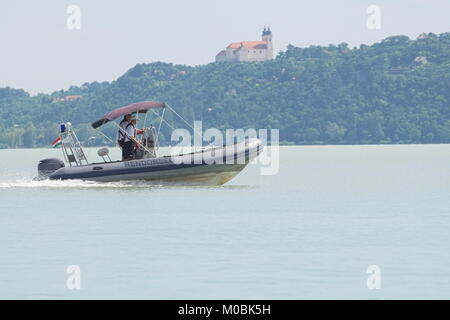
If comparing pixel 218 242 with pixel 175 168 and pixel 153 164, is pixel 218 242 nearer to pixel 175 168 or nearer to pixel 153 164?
pixel 153 164

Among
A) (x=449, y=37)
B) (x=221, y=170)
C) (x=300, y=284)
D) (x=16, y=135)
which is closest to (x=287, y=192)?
(x=221, y=170)

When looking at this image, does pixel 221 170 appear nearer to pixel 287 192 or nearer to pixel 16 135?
pixel 287 192

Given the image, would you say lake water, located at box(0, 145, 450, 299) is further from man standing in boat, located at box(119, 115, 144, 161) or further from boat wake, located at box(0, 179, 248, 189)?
man standing in boat, located at box(119, 115, 144, 161)

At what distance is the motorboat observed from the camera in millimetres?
29438

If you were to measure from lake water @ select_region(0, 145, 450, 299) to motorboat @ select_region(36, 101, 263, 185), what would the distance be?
40 centimetres

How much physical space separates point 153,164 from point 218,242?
9.09 m

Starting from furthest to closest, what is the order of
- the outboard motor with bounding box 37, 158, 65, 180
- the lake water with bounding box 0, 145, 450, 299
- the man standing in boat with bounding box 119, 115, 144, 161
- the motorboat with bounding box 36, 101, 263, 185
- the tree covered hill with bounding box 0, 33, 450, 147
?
the tree covered hill with bounding box 0, 33, 450, 147
the outboard motor with bounding box 37, 158, 65, 180
the motorboat with bounding box 36, 101, 263, 185
the man standing in boat with bounding box 119, 115, 144, 161
the lake water with bounding box 0, 145, 450, 299

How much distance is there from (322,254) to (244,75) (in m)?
159

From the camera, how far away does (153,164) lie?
29.3 m

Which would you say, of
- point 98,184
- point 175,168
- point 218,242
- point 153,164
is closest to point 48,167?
point 98,184

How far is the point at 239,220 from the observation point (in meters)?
24.4

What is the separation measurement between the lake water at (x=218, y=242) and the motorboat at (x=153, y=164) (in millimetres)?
403

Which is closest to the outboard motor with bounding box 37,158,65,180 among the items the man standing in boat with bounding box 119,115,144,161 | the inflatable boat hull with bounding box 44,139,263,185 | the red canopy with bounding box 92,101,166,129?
the inflatable boat hull with bounding box 44,139,263,185

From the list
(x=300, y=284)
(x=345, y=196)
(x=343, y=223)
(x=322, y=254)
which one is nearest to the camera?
(x=300, y=284)
